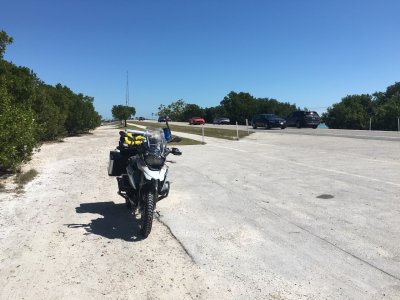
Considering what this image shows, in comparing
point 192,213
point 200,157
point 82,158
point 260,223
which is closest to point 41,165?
point 82,158

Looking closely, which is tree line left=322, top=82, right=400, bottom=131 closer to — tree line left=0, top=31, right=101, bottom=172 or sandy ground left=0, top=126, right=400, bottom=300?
tree line left=0, top=31, right=101, bottom=172

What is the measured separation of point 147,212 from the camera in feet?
18.8

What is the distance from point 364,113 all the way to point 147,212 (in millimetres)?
52525

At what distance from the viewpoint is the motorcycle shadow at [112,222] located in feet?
20.1

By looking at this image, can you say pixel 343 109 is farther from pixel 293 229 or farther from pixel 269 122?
pixel 293 229

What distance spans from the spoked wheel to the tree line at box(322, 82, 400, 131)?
40917 mm

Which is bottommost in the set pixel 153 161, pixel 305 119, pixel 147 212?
pixel 147 212

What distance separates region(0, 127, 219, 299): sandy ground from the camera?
14.0 feet

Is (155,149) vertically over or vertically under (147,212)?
over

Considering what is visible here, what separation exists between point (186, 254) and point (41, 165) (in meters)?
10.1

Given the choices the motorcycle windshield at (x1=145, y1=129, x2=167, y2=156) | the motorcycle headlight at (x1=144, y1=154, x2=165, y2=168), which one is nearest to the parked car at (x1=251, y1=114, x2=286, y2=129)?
the motorcycle windshield at (x1=145, y1=129, x2=167, y2=156)

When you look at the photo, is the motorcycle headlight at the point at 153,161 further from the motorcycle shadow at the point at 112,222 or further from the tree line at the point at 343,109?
the tree line at the point at 343,109

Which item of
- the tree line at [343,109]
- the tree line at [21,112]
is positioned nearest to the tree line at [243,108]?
the tree line at [343,109]

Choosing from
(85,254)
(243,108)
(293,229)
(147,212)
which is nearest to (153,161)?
(147,212)
